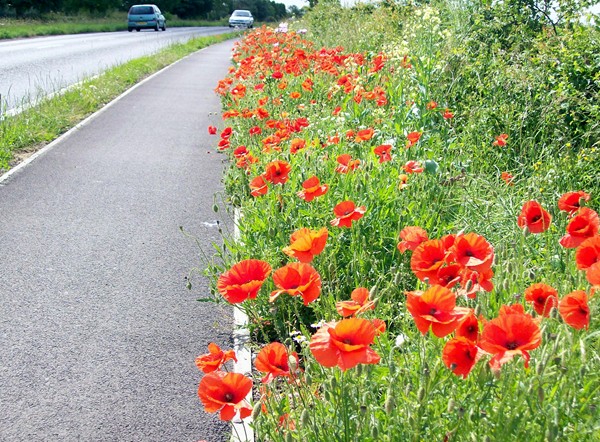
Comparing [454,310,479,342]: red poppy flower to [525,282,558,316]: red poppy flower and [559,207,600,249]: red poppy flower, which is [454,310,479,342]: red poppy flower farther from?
[559,207,600,249]: red poppy flower

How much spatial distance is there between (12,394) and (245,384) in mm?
1776

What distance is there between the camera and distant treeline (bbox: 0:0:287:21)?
44375 millimetres

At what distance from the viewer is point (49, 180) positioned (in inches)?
289

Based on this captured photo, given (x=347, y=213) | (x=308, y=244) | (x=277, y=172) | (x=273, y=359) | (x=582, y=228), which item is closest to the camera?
(x=273, y=359)

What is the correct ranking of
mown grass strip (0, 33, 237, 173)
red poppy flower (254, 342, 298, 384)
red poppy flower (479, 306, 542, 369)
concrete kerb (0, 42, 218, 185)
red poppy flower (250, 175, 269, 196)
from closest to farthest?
red poppy flower (479, 306, 542, 369), red poppy flower (254, 342, 298, 384), red poppy flower (250, 175, 269, 196), concrete kerb (0, 42, 218, 185), mown grass strip (0, 33, 237, 173)

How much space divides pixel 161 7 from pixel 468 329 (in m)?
70.0

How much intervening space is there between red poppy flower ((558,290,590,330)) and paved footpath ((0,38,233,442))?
5.44 ft

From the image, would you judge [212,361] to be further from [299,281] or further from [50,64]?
[50,64]

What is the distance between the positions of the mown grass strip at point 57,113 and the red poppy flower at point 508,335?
7.05 meters

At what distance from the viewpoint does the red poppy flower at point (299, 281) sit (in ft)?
7.20

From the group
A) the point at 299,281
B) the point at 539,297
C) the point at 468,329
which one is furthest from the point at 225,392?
the point at 539,297

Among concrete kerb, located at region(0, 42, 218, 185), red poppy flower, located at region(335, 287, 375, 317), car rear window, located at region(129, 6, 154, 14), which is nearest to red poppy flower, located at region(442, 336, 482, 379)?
red poppy flower, located at region(335, 287, 375, 317)

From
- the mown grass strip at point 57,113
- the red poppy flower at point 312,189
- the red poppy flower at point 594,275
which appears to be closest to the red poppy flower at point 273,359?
the red poppy flower at point 594,275

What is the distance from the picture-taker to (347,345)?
5.94 feet
